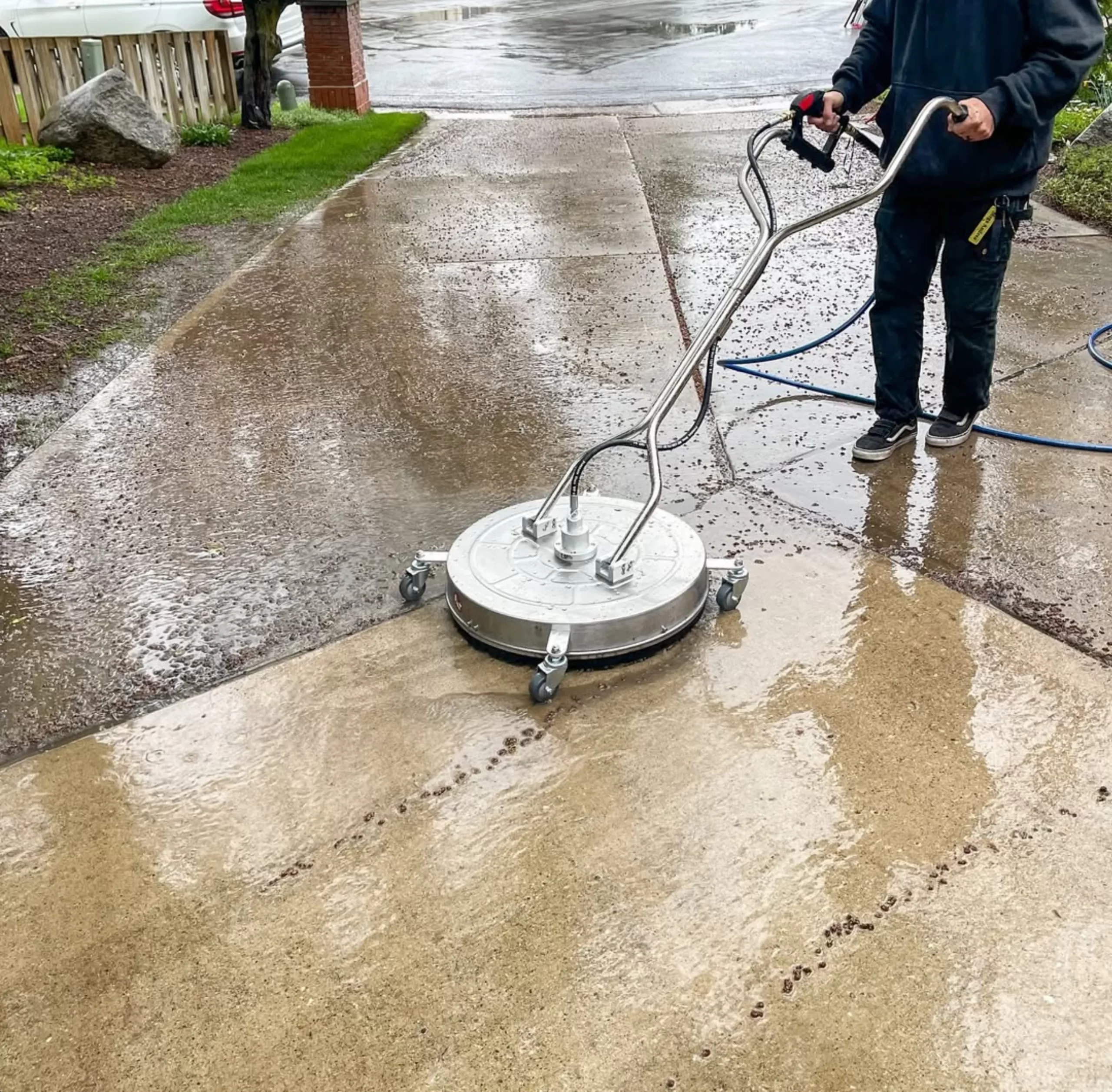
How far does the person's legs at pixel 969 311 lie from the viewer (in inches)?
132

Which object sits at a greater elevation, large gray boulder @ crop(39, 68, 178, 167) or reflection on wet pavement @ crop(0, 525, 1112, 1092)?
large gray boulder @ crop(39, 68, 178, 167)

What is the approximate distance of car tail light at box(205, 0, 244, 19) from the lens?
1062 centimetres

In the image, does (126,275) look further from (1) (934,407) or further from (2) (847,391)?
(1) (934,407)

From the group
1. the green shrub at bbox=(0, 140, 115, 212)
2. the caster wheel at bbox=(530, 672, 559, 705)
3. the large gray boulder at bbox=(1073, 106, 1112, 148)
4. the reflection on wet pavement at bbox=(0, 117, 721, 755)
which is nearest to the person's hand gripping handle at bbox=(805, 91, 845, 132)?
the reflection on wet pavement at bbox=(0, 117, 721, 755)

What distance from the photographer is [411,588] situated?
287 cm

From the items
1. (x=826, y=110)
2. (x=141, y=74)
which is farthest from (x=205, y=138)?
(x=826, y=110)

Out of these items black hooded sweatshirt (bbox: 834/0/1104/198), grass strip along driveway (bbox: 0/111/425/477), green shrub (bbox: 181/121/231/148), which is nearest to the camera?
black hooded sweatshirt (bbox: 834/0/1104/198)

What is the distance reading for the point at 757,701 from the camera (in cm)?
248

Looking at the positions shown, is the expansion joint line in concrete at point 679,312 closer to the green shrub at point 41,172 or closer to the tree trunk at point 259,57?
the tree trunk at point 259,57

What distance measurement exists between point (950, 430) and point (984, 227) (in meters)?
0.68

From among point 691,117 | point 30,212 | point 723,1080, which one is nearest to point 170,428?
point 723,1080

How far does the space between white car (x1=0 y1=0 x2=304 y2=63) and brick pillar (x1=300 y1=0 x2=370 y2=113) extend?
0.80m

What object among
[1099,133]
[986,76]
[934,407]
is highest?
[986,76]

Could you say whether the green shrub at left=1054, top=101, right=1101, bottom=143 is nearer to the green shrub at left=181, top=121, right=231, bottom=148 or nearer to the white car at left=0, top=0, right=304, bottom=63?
the green shrub at left=181, top=121, right=231, bottom=148
